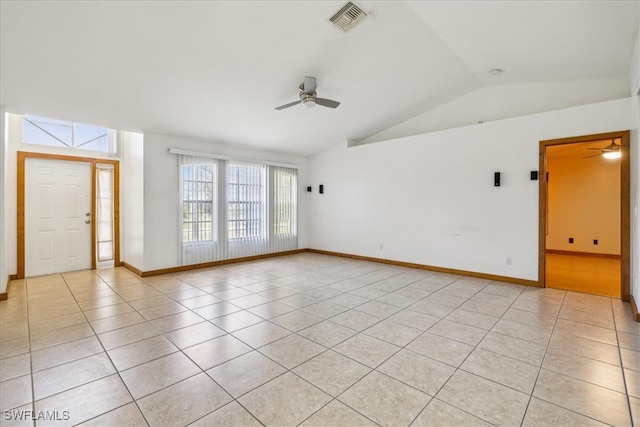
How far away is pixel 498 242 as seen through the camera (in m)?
4.87

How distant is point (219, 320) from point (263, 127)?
365 cm

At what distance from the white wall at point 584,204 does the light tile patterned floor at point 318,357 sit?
4.08m

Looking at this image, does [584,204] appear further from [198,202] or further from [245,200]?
[198,202]

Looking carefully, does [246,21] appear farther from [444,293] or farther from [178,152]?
[444,293]

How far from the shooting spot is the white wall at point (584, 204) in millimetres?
6789

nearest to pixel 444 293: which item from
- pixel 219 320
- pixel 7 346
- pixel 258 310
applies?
pixel 258 310

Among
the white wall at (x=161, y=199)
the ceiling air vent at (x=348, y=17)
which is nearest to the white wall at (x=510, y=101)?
the ceiling air vent at (x=348, y=17)

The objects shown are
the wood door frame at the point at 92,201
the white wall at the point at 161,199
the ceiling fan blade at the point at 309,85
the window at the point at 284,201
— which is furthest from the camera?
the window at the point at 284,201

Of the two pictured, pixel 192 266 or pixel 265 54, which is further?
pixel 192 266

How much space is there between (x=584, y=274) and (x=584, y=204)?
276 cm

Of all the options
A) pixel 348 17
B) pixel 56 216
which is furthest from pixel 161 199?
pixel 348 17

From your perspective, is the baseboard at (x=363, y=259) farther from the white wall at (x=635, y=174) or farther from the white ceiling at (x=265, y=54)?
the white ceiling at (x=265, y=54)

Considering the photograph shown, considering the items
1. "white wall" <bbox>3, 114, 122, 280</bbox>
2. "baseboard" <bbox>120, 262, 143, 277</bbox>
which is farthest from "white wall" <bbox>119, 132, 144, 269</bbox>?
"white wall" <bbox>3, 114, 122, 280</bbox>

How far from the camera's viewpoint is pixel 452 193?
5.39m
